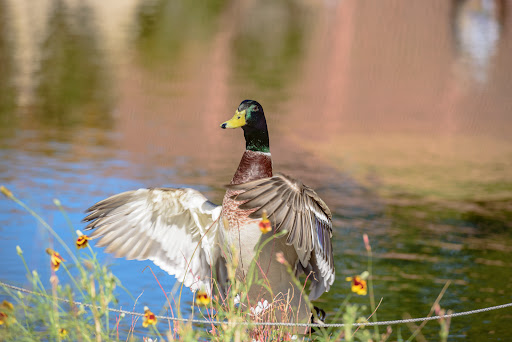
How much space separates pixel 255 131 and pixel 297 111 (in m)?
7.44

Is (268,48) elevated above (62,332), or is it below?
above

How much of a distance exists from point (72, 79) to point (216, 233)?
919 centimetres

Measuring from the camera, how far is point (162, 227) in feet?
13.3

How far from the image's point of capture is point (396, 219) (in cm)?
716

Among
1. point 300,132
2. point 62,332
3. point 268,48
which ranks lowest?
point 300,132

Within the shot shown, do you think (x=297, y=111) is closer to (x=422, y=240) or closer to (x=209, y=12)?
(x=422, y=240)

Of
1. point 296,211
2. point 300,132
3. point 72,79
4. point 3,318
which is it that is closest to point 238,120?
point 296,211

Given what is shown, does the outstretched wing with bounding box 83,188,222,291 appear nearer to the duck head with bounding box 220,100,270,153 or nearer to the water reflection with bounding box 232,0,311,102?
the duck head with bounding box 220,100,270,153

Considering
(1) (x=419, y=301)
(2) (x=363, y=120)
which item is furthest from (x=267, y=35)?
(1) (x=419, y=301)

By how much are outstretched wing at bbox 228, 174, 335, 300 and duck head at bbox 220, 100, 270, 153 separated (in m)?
0.64

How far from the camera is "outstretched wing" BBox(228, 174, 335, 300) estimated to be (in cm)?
313

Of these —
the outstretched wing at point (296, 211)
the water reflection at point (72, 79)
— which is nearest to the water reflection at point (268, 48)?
the water reflection at point (72, 79)

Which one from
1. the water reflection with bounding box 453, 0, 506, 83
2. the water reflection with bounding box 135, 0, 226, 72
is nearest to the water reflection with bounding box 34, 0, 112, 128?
the water reflection with bounding box 135, 0, 226, 72

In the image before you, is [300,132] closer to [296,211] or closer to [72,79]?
[72,79]
